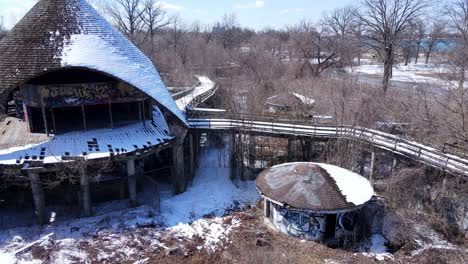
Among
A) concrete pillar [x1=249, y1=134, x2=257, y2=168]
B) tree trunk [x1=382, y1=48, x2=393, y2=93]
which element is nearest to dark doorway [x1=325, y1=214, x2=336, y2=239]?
concrete pillar [x1=249, y1=134, x2=257, y2=168]

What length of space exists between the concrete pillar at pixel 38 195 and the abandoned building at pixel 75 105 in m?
0.04

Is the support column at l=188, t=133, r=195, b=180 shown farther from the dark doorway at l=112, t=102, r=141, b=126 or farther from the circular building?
the circular building

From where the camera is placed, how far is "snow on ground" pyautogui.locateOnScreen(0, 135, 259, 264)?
1552 centimetres

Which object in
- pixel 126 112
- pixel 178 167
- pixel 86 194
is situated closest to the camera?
pixel 86 194

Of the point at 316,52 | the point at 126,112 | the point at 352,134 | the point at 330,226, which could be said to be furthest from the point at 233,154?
the point at 316,52

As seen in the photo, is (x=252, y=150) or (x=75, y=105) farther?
(x=252, y=150)

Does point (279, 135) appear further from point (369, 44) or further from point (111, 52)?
point (369, 44)

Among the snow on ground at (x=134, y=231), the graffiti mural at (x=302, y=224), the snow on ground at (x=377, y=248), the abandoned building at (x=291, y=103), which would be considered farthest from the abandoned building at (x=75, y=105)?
the abandoned building at (x=291, y=103)

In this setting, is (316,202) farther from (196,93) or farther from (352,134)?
(196,93)

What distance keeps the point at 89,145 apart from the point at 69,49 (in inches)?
214

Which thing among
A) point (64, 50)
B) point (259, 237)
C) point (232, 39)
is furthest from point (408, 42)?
point (232, 39)

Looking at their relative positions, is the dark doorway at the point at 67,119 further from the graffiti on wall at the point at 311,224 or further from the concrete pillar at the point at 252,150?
the graffiti on wall at the point at 311,224

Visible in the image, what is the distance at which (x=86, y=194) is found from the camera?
1836cm

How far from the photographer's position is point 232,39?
86500 millimetres
